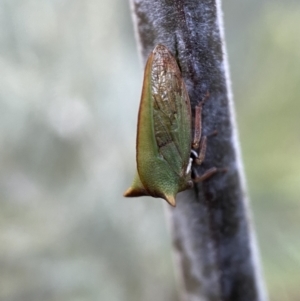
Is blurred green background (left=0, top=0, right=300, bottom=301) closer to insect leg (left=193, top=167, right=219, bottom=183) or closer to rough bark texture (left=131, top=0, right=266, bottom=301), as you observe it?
rough bark texture (left=131, top=0, right=266, bottom=301)

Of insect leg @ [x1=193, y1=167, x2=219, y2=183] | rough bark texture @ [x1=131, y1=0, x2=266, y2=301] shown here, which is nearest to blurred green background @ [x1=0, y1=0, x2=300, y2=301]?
rough bark texture @ [x1=131, y1=0, x2=266, y2=301]

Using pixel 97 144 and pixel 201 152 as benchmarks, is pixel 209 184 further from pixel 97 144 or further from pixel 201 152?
pixel 97 144

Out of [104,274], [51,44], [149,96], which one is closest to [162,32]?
[149,96]

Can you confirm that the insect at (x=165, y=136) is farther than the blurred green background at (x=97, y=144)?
No

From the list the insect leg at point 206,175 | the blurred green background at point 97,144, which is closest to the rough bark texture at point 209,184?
the insect leg at point 206,175

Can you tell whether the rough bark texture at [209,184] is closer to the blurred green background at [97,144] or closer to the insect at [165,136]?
the insect at [165,136]

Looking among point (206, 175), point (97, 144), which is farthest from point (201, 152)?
point (97, 144)
